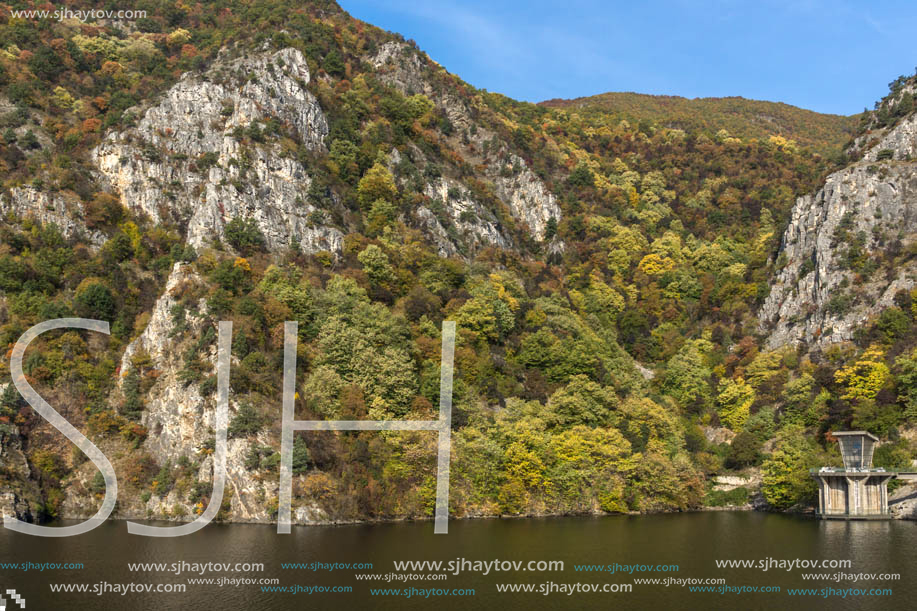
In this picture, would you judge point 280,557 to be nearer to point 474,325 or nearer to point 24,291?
point 474,325

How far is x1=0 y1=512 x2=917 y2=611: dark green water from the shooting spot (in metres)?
35.1

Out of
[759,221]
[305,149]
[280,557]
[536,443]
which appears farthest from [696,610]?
[759,221]

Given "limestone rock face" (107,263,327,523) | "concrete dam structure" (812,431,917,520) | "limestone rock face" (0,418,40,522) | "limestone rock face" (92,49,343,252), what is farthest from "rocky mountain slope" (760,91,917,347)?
"limestone rock face" (0,418,40,522)

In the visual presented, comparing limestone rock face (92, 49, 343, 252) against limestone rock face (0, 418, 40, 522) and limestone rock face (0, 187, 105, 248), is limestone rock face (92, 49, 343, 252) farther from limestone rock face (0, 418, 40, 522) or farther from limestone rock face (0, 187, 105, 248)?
limestone rock face (0, 418, 40, 522)

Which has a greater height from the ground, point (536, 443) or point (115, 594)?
point (536, 443)

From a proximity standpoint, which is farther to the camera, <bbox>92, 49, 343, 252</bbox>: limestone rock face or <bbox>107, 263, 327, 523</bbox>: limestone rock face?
<bbox>92, 49, 343, 252</bbox>: limestone rock face

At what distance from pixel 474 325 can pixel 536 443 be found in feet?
68.4

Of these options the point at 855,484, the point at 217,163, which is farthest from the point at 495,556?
the point at 217,163

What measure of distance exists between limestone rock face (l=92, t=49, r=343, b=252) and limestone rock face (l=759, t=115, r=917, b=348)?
2690 inches

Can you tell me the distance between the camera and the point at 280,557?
4438cm

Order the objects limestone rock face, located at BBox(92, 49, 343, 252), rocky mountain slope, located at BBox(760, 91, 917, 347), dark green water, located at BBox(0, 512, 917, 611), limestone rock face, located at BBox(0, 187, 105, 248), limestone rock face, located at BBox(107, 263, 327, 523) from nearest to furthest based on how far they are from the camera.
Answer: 1. dark green water, located at BBox(0, 512, 917, 611)
2. limestone rock face, located at BBox(107, 263, 327, 523)
3. limestone rock face, located at BBox(0, 187, 105, 248)
4. limestone rock face, located at BBox(92, 49, 343, 252)
5. rocky mountain slope, located at BBox(760, 91, 917, 347)

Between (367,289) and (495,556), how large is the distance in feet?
159

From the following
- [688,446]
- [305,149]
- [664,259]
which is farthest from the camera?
[664,259]

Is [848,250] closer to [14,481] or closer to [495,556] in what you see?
[495,556]
